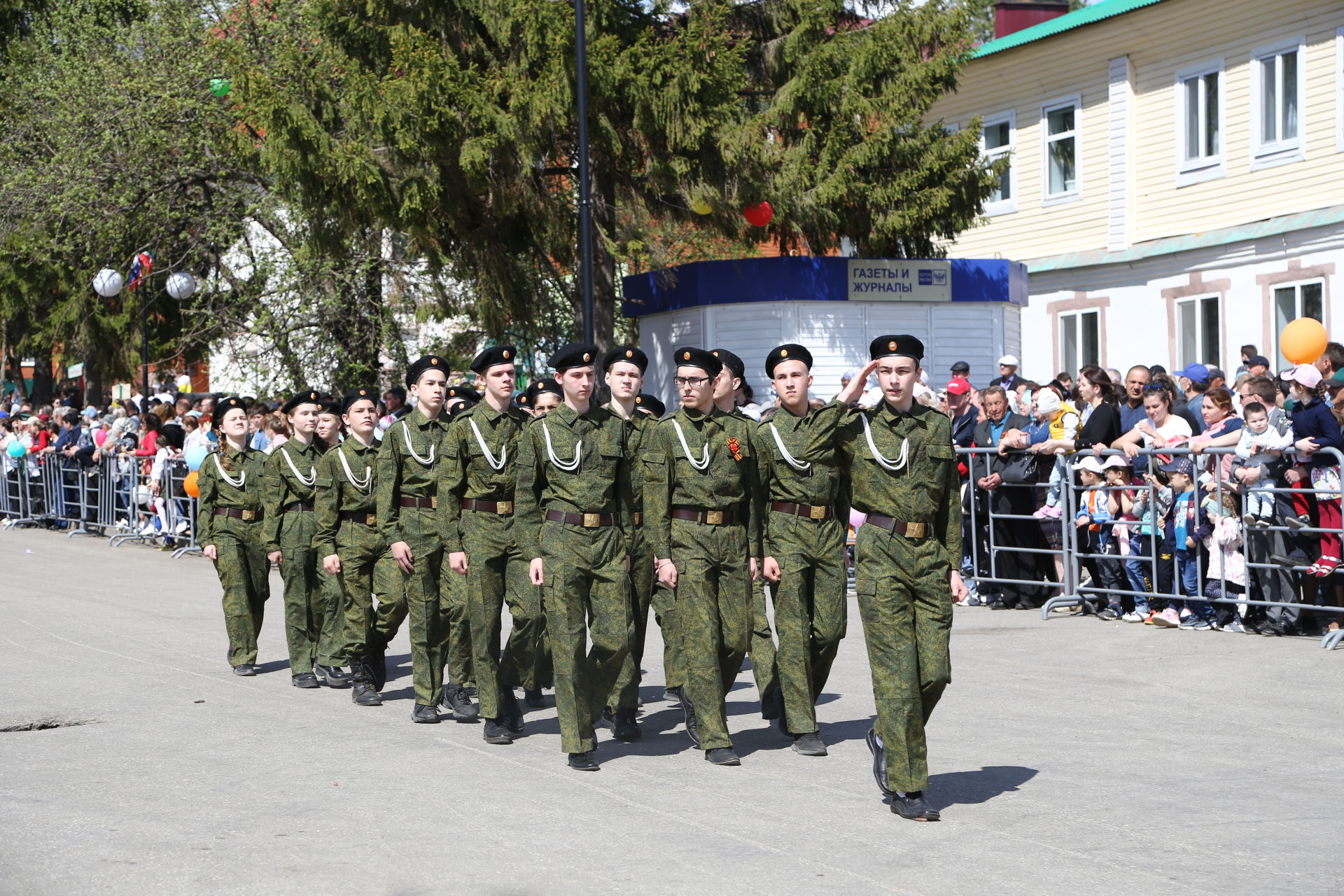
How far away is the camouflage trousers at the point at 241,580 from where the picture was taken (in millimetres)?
11031

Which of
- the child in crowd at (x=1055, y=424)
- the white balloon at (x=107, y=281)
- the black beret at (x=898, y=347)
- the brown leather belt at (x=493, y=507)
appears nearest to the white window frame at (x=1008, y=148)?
the white balloon at (x=107, y=281)

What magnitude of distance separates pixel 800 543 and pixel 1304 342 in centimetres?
822

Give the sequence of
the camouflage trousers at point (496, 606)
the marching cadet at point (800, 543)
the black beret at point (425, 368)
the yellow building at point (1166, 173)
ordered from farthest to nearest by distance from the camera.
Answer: the yellow building at point (1166, 173), the black beret at point (425, 368), the camouflage trousers at point (496, 606), the marching cadet at point (800, 543)

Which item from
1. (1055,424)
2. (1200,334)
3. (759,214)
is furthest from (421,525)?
(1200,334)

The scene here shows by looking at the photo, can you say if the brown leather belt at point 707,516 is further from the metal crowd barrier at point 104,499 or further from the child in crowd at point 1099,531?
the metal crowd barrier at point 104,499

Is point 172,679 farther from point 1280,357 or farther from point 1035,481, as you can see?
point 1280,357

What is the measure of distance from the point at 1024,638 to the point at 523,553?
16.5 feet

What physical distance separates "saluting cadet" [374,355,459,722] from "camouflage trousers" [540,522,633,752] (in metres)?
1.47

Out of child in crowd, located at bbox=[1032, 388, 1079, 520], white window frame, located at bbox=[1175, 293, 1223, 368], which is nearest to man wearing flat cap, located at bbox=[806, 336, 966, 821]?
child in crowd, located at bbox=[1032, 388, 1079, 520]

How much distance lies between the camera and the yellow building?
22875 mm

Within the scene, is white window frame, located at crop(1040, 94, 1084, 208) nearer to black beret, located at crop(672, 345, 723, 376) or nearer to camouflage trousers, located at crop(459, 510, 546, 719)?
black beret, located at crop(672, 345, 723, 376)

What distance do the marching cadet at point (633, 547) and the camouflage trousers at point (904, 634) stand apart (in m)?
1.66

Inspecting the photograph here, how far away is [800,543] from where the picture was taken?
8031mm

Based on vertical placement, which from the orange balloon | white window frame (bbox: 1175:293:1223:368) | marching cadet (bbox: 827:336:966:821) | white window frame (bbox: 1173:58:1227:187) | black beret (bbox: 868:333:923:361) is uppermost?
white window frame (bbox: 1173:58:1227:187)
